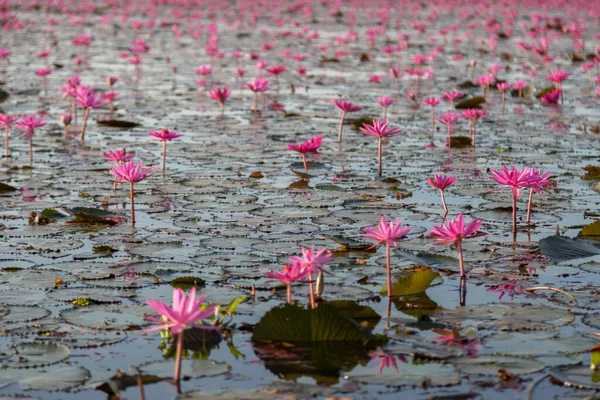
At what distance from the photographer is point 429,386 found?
9.74ft

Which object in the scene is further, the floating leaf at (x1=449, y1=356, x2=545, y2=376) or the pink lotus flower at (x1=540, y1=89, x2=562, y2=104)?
the pink lotus flower at (x1=540, y1=89, x2=562, y2=104)

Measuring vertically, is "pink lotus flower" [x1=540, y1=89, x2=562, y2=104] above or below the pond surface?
above

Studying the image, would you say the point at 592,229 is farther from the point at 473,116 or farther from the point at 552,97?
the point at 552,97

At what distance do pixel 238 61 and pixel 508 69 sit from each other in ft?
15.1

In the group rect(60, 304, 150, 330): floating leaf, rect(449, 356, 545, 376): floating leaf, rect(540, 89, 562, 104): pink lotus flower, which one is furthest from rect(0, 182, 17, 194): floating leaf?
rect(540, 89, 562, 104): pink lotus flower

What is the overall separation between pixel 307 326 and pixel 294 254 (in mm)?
1207

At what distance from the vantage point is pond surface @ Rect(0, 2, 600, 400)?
3104 millimetres

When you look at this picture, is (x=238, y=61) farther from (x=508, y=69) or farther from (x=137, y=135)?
(x=137, y=135)

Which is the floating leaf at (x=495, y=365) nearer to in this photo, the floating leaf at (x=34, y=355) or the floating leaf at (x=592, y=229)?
the floating leaf at (x=34, y=355)

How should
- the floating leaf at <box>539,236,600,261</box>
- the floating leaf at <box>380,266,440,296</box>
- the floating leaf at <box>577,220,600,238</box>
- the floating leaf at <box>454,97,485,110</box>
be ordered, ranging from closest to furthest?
1. the floating leaf at <box>380,266,440,296</box>
2. the floating leaf at <box>539,236,600,261</box>
3. the floating leaf at <box>577,220,600,238</box>
4. the floating leaf at <box>454,97,485,110</box>

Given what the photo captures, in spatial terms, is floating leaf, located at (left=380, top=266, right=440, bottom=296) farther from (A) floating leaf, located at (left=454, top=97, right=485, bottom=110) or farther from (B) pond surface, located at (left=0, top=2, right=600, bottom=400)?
(A) floating leaf, located at (left=454, top=97, right=485, bottom=110)

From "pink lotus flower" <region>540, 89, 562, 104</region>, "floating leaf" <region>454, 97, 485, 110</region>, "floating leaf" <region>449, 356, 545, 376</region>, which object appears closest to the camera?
"floating leaf" <region>449, 356, 545, 376</region>

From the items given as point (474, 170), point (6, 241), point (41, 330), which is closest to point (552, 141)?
point (474, 170)

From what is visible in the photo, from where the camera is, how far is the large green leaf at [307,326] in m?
3.34
